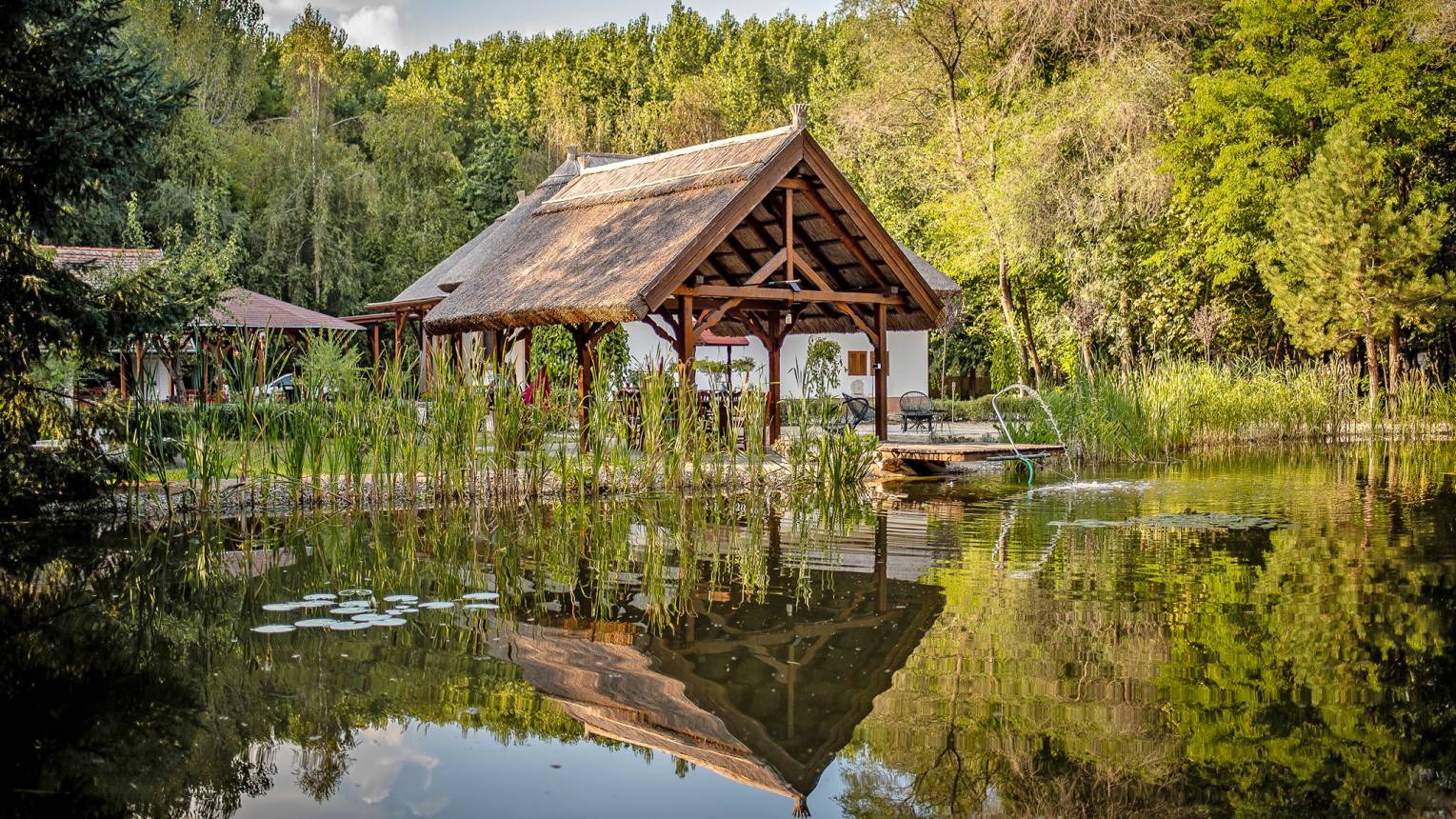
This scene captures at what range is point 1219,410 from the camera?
18.8 m

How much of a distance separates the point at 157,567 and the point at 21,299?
9.03ft

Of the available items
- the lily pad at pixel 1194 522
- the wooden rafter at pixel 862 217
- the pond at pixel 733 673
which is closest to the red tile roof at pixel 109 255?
the pond at pixel 733 673

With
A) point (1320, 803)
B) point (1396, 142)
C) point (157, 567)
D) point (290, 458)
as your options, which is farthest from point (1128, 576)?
point (1396, 142)

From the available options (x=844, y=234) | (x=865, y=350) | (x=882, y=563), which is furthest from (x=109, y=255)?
(x=865, y=350)

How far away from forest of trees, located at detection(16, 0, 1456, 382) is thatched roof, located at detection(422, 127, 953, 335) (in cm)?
539

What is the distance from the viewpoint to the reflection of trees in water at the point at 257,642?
4.11m

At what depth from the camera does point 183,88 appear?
1003 cm

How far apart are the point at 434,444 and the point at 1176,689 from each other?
742cm

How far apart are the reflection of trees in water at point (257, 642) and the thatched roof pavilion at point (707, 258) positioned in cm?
426

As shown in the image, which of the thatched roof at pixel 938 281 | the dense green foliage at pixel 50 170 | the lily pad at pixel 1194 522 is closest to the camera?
the dense green foliage at pixel 50 170

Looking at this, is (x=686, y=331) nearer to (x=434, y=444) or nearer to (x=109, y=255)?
(x=434, y=444)

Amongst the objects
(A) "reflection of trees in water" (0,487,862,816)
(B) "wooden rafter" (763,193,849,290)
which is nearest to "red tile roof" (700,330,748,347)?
(B) "wooden rafter" (763,193,849,290)

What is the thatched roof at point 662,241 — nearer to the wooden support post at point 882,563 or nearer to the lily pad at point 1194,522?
the wooden support post at point 882,563

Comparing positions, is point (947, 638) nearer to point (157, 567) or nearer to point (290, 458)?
point (157, 567)
